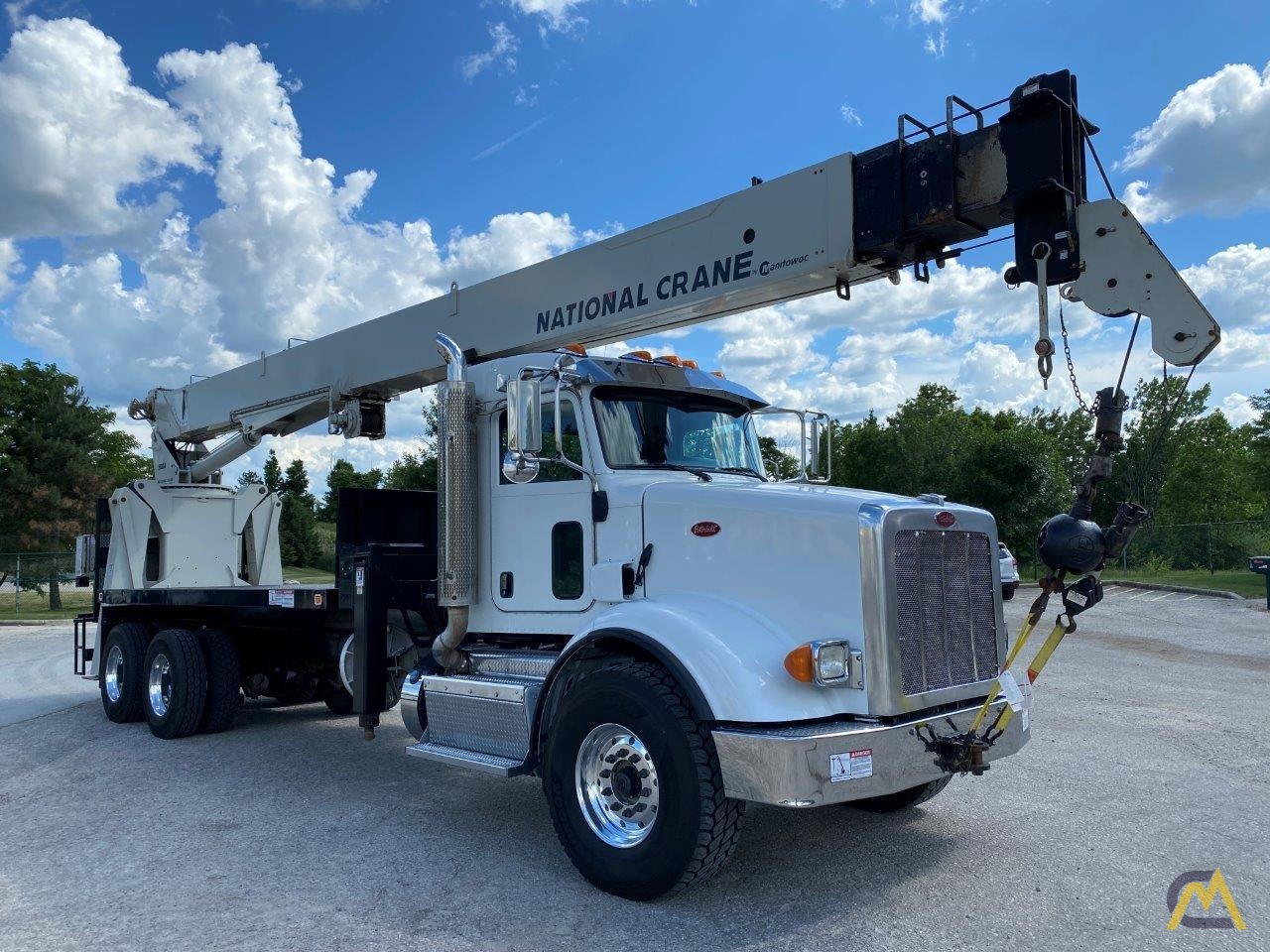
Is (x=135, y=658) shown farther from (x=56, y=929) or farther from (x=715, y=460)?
(x=715, y=460)

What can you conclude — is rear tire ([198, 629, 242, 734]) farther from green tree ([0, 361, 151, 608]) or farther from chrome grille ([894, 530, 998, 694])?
green tree ([0, 361, 151, 608])

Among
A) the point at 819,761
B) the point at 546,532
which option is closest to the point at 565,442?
the point at 546,532

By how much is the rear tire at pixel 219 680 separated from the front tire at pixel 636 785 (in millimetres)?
4989

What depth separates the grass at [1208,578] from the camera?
23.4 metres

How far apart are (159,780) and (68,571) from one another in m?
25.8

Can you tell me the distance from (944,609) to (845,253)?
2055 millimetres

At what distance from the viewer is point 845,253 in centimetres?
557

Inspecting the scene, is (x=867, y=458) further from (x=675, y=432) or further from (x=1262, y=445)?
(x=675, y=432)

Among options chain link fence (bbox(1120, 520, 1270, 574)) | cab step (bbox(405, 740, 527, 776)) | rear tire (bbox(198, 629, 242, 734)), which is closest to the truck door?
cab step (bbox(405, 740, 527, 776))

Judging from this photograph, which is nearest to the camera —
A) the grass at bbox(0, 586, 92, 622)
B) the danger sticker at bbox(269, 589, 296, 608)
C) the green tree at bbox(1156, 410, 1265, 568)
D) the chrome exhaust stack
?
the chrome exhaust stack

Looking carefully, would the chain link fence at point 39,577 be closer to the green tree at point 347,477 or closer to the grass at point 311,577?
the green tree at point 347,477

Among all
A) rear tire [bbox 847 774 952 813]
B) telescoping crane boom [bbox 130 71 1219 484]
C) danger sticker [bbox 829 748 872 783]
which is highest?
telescoping crane boom [bbox 130 71 1219 484]

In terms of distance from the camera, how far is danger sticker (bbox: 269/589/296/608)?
804cm

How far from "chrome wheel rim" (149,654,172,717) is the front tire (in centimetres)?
548
